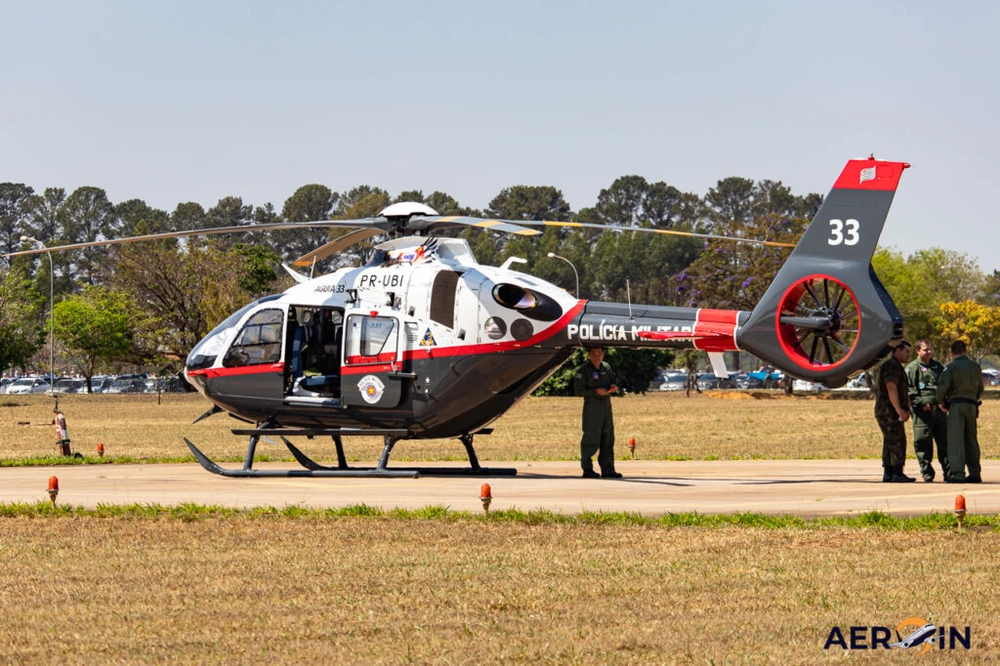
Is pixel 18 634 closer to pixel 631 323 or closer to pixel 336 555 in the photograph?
pixel 336 555

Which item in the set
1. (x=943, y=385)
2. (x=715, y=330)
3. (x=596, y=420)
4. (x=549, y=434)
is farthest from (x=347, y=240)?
(x=549, y=434)

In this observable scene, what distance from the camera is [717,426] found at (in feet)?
142

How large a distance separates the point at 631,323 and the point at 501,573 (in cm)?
894

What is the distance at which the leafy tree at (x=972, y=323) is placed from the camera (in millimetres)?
95062

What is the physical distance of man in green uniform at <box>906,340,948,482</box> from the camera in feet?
62.3

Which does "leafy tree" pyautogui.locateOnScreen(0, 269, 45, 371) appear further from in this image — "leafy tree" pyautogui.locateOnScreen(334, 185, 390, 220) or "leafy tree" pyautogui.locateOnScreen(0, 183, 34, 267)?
"leafy tree" pyautogui.locateOnScreen(0, 183, 34, 267)

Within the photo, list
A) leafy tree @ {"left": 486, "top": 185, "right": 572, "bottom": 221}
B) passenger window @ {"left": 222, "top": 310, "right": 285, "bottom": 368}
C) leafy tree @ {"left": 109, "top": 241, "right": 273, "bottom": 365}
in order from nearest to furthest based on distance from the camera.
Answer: passenger window @ {"left": 222, "top": 310, "right": 285, "bottom": 368}, leafy tree @ {"left": 109, "top": 241, "right": 273, "bottom": 365}, leafy tree @ {"left": 486, "top": 185, "right": 572, "bottom": 221}

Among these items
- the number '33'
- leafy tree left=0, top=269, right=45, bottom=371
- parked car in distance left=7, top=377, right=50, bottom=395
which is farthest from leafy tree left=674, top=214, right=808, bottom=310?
the number '33'

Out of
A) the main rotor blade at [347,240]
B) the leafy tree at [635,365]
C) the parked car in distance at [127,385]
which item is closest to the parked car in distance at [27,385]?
the parked car in distance at [127,385]

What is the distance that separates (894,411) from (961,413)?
99 centimetres

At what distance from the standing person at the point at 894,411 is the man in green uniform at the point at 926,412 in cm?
15

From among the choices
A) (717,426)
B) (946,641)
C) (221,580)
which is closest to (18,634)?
(221,580)

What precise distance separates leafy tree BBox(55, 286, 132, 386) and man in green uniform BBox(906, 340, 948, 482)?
75.6 meters

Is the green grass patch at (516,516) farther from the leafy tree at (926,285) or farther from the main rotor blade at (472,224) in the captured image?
the leafy tree at (926,285)
